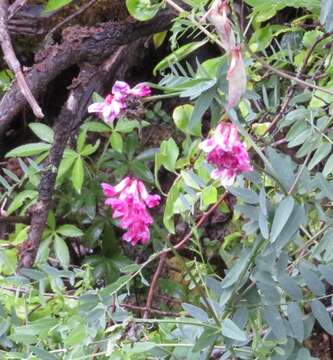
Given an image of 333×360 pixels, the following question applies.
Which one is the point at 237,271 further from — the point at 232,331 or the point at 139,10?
the point at 139,10

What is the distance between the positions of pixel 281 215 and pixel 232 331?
0.37 feet

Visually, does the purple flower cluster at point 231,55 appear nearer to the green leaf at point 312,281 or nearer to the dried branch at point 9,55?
the green leaf at point 312,281

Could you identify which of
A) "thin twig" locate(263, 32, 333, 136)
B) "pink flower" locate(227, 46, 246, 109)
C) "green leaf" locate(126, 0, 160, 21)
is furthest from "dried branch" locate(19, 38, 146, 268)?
"pink flower" locate(227, 46, 246, 109)

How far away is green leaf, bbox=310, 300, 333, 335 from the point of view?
2.40 ft

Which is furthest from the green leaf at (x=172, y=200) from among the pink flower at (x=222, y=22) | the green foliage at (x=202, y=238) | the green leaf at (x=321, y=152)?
the pink flower at (x=222, y=22)

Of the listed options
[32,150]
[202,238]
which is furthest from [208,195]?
[202,238]

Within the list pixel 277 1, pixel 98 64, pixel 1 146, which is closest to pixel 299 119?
pixel 277 1

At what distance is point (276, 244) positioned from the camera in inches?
26.8

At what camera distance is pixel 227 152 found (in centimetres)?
66

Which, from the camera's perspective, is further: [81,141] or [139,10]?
[81,141]

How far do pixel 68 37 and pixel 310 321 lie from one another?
0.74 m

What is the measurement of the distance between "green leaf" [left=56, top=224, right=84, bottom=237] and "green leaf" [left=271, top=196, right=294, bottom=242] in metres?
0.81

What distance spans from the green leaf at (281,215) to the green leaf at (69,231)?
806 millimetres

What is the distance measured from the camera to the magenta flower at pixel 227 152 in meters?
0.66
